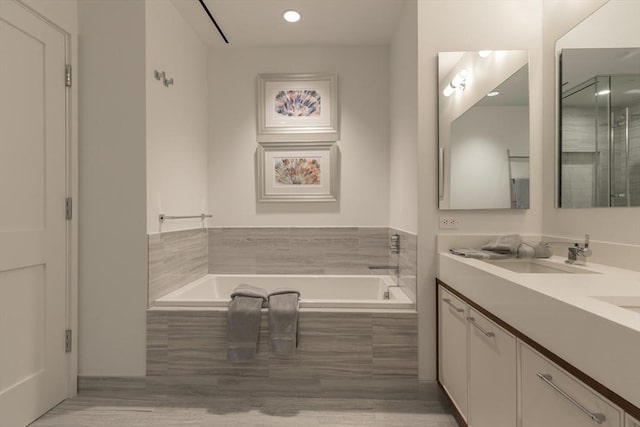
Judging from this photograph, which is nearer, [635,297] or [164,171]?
[635,297]

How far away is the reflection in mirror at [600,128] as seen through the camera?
1590 mm

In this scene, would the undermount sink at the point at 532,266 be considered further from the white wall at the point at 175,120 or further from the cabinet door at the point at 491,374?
the white wall at the point at 175,120

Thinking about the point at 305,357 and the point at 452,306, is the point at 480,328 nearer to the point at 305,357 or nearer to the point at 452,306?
the point at 452,306

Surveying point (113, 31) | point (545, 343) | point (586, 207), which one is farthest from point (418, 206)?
point (113, 31)

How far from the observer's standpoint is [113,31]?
2.27 m

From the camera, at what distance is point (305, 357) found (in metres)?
2.27

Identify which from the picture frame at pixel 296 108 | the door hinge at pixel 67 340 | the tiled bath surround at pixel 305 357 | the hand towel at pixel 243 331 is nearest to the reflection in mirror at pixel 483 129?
the tiled bath surround at pixel 305 357

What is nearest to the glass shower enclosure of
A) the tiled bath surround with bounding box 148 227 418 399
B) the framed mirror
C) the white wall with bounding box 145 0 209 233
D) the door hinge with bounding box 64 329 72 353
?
the framed mirror

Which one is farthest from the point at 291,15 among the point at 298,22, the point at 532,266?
the point at 532,266

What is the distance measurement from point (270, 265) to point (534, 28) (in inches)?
98.9

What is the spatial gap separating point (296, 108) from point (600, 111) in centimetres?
215

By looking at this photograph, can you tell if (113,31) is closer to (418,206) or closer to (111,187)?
(111,187)

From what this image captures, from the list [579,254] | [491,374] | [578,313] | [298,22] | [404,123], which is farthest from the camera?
[298,22]

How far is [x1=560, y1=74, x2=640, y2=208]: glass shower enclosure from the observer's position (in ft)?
5.21
